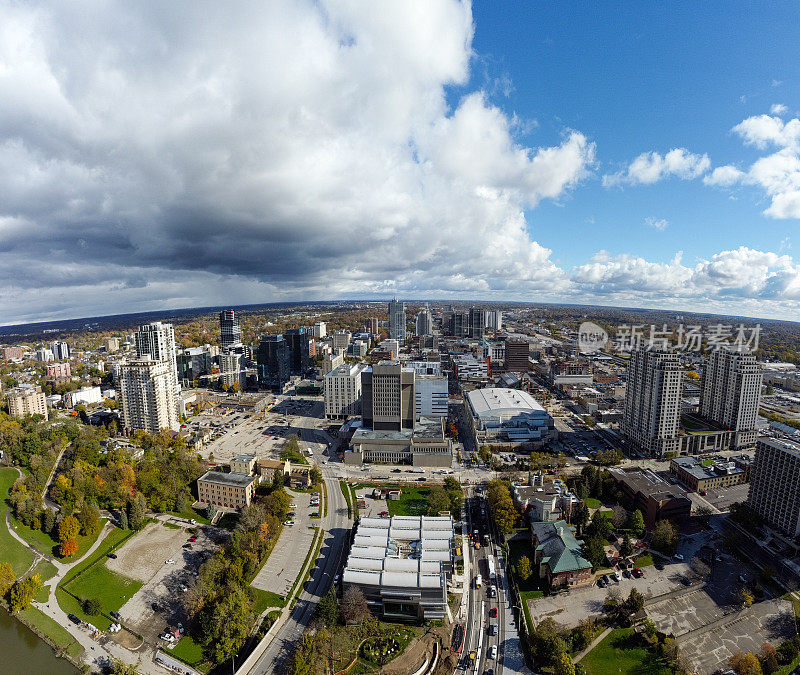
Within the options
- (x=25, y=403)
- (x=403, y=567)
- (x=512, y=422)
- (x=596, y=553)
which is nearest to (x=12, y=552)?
(x=403, y=567)

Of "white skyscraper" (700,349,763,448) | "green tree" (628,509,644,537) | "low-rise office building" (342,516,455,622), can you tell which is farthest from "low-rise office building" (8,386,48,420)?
"white skyscraper" (700,349,763,448)

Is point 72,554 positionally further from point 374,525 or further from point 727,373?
point 727,373

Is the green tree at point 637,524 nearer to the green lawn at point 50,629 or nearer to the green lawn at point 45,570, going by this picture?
the green lawn at point 50,629

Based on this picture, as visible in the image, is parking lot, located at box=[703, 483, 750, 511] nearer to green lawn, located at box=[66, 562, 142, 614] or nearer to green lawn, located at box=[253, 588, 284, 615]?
green lawn, located at box=[253, 588, 284, 615]

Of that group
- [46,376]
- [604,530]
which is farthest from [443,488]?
[46,376]

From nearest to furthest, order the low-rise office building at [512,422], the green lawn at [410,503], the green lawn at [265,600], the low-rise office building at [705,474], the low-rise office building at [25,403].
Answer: the green lawn at [265,600] → the green lawn at [410,503] → the low-rise office building at [705,474] → the low-rise office building at [512,422] → the low-rise office building at [25,403]

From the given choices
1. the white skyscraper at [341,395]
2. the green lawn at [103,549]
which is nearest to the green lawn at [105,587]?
the green lawn at [103,549]

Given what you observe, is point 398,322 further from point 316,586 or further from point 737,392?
point 316,586
